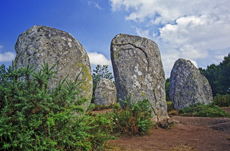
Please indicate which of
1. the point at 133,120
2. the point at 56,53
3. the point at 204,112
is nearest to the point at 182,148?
the point at 133,120

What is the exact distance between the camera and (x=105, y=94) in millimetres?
15695

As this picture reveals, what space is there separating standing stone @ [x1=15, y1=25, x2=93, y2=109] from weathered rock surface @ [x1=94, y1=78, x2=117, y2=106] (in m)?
11.2

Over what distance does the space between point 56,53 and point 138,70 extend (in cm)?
328

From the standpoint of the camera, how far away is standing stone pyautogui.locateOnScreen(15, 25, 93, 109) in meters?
4.11

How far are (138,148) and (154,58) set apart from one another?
3.94m

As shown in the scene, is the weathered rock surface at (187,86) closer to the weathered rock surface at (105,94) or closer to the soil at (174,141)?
the soil at (174,141)

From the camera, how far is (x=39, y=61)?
4.03 meters

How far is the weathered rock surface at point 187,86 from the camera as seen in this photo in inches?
407

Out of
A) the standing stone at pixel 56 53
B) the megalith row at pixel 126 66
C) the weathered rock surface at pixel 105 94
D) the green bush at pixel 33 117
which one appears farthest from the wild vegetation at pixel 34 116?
the weathered rock surface at pixel 105 94

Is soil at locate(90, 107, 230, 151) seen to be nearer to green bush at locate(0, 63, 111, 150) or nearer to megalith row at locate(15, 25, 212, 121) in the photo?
megalith row at locate(15, 25, 212, 121)

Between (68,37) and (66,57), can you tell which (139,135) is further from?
(68,37)

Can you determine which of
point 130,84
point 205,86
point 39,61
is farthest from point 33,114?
point 205,86

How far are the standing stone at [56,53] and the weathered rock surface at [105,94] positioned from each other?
11216 millimetres

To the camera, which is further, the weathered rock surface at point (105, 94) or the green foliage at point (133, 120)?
the weathered rock surface at point (105, 94)
